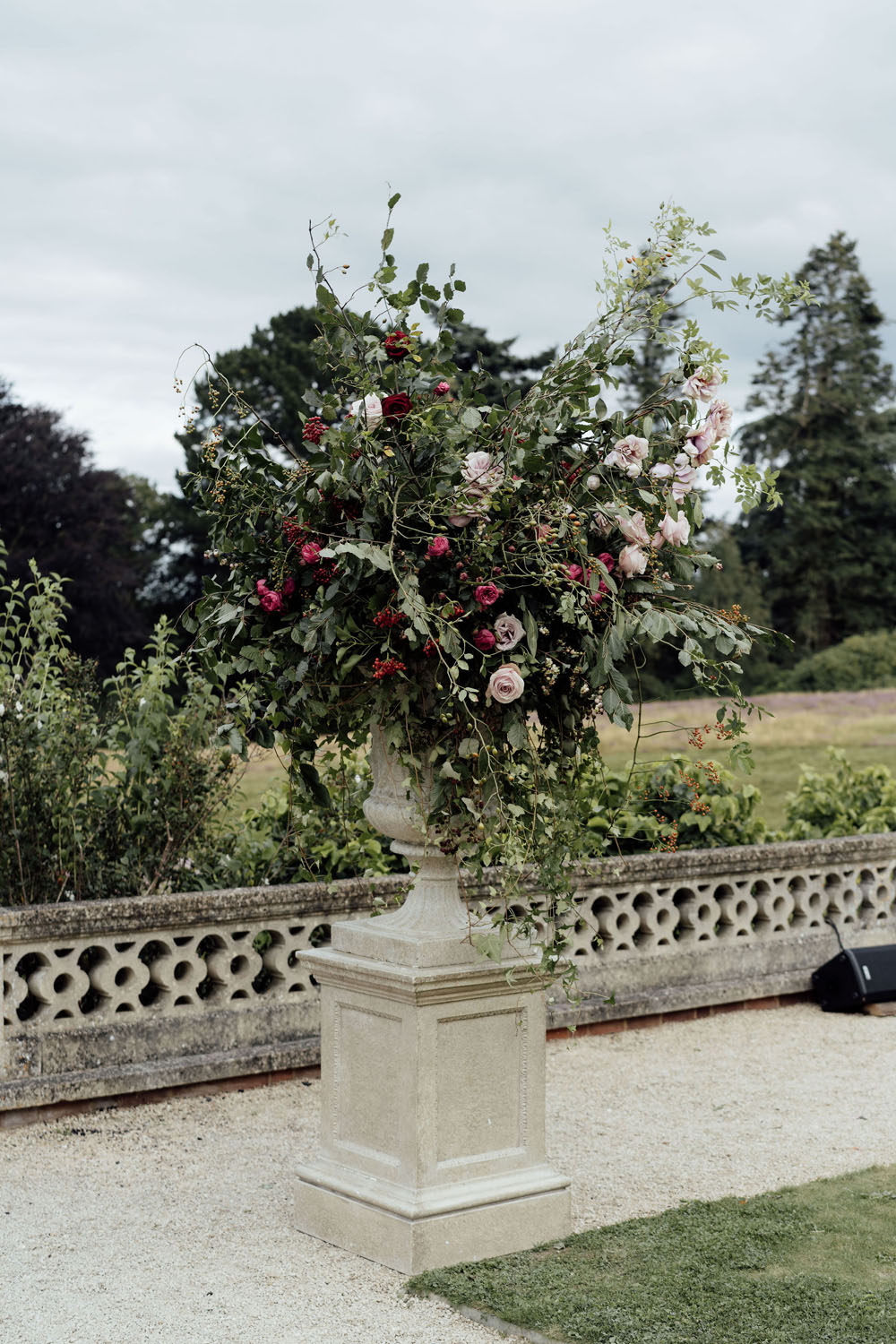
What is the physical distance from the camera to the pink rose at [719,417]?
13.2ft

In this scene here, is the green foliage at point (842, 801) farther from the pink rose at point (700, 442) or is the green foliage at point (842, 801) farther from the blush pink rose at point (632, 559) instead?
the blush pink rose at point (632, 559)

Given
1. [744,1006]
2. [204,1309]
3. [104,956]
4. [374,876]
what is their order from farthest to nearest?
[744,1006] < [374,876] < [104,956] < [204,1309]

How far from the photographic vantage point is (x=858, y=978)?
7453 mm

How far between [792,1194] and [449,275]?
10.5 ft

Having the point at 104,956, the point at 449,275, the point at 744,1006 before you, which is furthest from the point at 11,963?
the point at 744,1006

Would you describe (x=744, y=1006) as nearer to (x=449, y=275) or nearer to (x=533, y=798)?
(x=533, y=798)

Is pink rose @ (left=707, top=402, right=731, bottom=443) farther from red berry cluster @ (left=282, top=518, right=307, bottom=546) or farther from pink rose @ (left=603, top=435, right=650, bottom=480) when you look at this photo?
red berry cluster @ (left=282, top=518, right=307, bottom=546)

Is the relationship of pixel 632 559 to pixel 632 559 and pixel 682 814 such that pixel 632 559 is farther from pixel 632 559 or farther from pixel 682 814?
pixel 682 814

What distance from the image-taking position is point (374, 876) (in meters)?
6.69

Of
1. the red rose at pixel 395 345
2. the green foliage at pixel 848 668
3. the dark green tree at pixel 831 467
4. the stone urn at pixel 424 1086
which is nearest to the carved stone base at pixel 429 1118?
the stone urn at pixel 424 1086

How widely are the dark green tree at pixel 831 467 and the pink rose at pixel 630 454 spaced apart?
38.7 meters

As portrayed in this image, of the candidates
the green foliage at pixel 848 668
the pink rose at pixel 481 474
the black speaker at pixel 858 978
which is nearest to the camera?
the pink rose at pixel 481 474

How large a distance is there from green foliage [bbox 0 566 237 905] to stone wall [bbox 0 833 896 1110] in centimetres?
42

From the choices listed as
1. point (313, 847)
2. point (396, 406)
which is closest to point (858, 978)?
point (313, 847)
